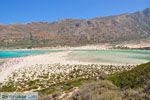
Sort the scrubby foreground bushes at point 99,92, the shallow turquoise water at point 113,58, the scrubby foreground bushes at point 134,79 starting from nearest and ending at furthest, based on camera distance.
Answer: the scrubby foreground bushes at point 99,92, the scrubby foreground bushes at point 134,79, the shallow turquoise water at point 113,58

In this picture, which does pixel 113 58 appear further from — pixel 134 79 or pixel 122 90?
pixel 122 90

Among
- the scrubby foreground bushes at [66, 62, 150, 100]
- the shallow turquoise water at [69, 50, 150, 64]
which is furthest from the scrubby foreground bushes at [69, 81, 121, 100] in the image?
the shallow turquoise water at [69, 50, 150, 64]

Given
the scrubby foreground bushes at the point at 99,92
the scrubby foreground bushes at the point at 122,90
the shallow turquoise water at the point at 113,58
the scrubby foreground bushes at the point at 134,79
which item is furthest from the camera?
the shallow turquoise water at the point at 113,58

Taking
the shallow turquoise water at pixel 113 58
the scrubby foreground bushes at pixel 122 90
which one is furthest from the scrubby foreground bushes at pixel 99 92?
the shallow turquoise water at pixel 113 58

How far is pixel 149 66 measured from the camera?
1399 cm

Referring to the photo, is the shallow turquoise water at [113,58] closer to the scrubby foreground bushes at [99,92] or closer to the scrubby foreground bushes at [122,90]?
the scrubby foreground bushes at [122,90]

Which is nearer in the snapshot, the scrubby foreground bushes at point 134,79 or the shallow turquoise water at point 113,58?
the scrubby foreground bushes at point 134,79

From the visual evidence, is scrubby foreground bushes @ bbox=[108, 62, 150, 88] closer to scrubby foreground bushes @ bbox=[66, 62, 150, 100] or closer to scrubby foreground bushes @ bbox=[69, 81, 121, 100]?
scrubby foreground bushes @ bbox=[66, 62, 150, 100]

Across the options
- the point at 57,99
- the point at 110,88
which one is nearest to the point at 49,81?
the point at 57,99

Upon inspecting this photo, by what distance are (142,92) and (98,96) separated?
1760mm

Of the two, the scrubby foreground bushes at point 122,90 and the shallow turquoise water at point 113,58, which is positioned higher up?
the scrubby foreground bushes at point 122,90

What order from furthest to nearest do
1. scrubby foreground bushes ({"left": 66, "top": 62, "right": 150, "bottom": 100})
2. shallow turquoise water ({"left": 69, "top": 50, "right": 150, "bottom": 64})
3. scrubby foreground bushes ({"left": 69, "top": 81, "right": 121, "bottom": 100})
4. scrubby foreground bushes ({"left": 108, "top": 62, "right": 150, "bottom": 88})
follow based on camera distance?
shallow turquoise water ({"left": 69, "top": 50, "right": 150, "bottom": 64}) → scrubby foreground bushes ({"left": 108, "top": 62, "right": 150, "bottom": 88}) → scrubby foreground bushes ({"left": 66, "top": 62, "right": 150, "bottom": 100}) → scrubby foreground bushes ({"left": 69, "top": 81, "right": 121, "bottom": 100})

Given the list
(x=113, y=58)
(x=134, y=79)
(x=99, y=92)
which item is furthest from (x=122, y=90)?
(x=113, y=58)

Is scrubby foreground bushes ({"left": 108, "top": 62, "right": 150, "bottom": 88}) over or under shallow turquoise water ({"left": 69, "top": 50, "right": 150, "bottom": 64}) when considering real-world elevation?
over
